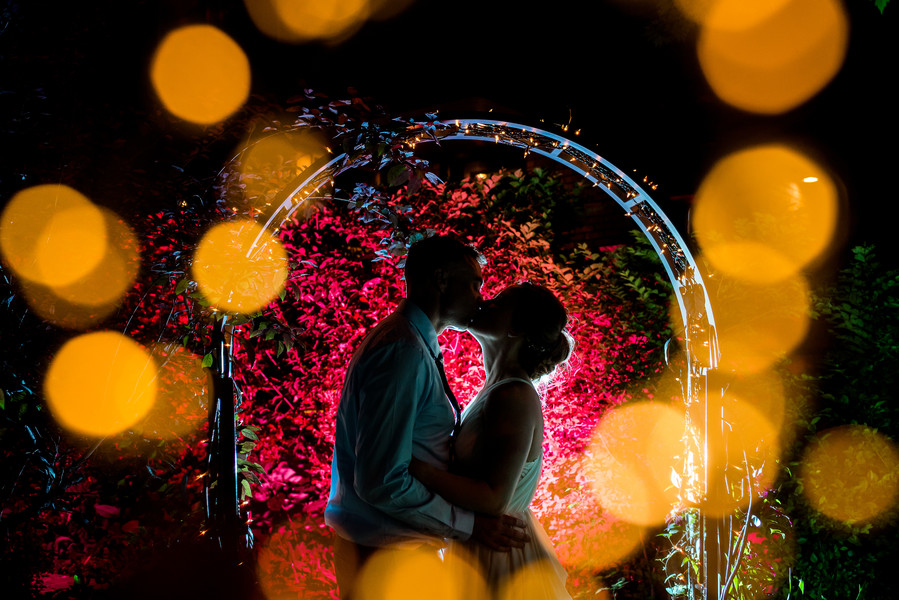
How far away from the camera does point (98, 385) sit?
10.3 feet

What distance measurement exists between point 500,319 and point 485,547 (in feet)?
2.60

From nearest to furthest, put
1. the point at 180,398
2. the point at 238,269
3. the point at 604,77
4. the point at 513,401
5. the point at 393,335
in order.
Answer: the point at 393,335, the point at 513,401, the point at 238,269, the point at 180,398, the point at 604,77

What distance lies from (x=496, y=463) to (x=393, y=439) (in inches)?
14.5

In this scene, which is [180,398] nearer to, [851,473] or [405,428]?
[405,428]

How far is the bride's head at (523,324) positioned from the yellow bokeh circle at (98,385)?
73.2 inches

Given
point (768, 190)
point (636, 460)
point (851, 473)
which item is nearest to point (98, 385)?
point (636, 460)

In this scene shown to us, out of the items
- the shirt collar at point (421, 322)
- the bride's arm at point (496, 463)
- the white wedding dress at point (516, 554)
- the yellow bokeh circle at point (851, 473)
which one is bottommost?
the yellow bokeh circle at point (851, 473)

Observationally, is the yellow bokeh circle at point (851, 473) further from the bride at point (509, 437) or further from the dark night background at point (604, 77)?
the bride at point (509, 437)

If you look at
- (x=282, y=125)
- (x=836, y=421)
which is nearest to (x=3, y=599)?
(x=282, y=125)

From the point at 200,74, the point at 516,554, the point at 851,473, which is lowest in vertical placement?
the point at 851,473

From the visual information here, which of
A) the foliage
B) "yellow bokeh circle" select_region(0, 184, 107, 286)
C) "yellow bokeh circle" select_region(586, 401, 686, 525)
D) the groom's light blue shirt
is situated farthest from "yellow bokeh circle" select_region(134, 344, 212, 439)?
the foliage

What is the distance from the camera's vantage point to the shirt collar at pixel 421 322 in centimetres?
190

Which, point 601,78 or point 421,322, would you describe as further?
point 601,78

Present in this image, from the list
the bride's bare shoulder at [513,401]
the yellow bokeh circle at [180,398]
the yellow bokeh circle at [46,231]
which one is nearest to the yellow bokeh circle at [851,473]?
the bride's bare shoulder at [513,401]
